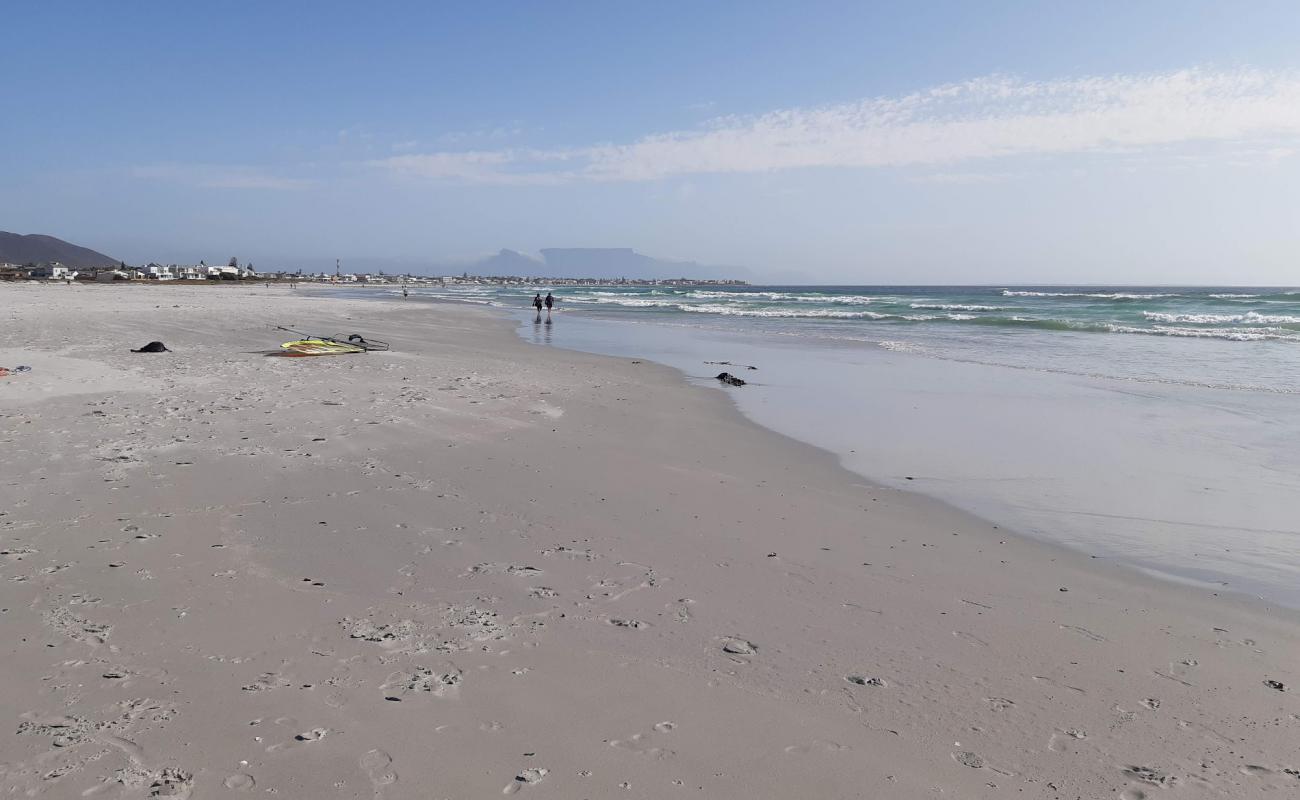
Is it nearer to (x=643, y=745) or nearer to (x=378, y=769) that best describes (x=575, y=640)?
(x=643, y=745)

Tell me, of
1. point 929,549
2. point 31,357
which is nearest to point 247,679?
point 929,549

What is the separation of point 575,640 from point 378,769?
1158 millimetres

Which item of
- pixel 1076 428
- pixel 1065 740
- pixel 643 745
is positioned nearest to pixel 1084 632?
pixel 1065 740

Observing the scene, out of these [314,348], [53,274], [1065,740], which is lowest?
[1065,740]

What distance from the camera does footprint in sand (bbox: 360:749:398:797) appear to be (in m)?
2.47

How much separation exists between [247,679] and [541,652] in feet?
3.98

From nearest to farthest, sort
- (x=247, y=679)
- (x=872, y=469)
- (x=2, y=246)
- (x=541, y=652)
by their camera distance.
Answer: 1. (x=247, y=679)
2. (x=541, y=652)
3. (x=872, y=469)
4. (x=2, y=246)

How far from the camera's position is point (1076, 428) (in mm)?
9438

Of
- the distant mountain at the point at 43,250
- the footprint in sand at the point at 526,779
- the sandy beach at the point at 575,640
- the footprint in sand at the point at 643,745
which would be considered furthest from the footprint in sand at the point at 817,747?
the distant mountain at the point at 43,250

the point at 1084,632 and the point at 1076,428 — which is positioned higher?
the point at 1076,428

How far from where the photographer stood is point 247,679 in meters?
3.06

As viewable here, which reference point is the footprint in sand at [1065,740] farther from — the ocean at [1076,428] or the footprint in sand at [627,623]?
the ocean at [1076,428]

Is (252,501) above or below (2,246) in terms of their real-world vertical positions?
below

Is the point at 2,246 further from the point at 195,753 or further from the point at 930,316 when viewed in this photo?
the point at 195,753
